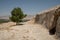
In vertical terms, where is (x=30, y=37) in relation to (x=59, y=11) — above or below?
below

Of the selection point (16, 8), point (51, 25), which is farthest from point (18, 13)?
point (51, 25)

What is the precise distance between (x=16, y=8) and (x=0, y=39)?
20.1 m

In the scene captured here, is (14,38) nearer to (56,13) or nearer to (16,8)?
(56,13)

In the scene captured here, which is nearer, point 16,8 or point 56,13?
point 56,13

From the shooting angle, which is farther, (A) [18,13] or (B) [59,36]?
(A) [18,13]

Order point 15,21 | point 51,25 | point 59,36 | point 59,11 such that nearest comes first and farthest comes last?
point 59,36, point 59,11, point 51,25, point 15,21

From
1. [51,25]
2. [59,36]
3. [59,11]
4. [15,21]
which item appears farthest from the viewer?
[15,21]

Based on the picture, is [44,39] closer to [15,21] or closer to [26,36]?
[26,36]

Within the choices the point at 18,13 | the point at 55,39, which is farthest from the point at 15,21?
the point at 55,39

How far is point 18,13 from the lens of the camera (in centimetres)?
3319

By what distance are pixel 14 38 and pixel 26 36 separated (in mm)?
1255

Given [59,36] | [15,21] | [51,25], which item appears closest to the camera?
[59,36]

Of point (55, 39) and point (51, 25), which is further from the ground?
point (51, 25)

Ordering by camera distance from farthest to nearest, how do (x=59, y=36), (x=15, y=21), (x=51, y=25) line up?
(x=15, y=21) → (x=51, y=25) → (x=59, y=36)
